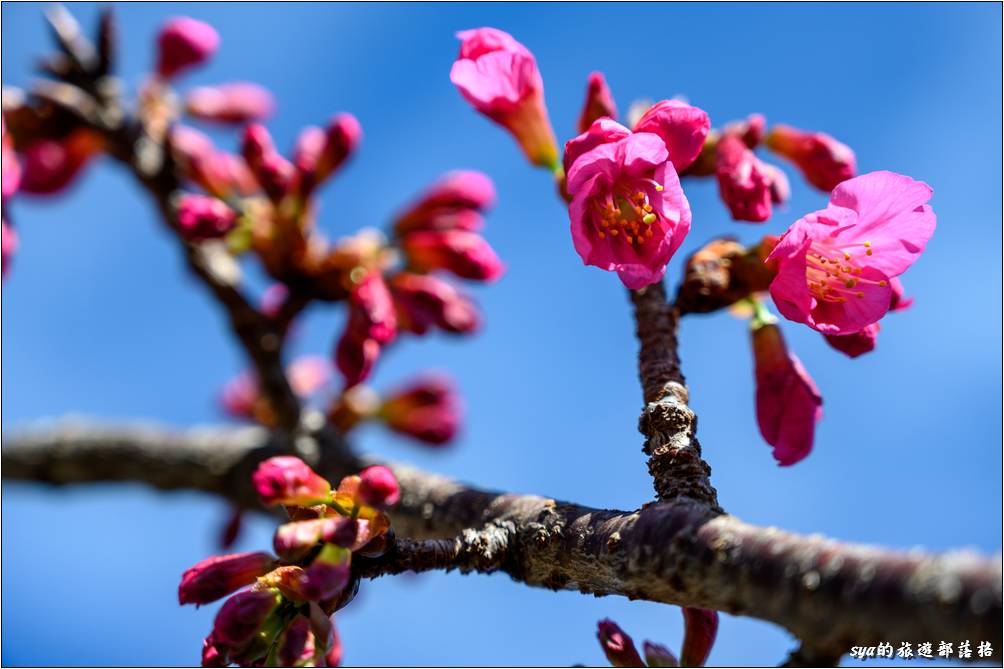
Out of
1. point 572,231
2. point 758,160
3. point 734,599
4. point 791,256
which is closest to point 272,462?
point 572,231

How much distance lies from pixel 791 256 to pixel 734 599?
2.51 feet

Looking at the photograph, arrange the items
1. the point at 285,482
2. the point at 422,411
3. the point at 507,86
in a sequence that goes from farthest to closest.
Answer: the point at 422,411 → the point at 507,86 → the point at 285,482

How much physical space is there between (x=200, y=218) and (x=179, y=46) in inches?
34.4

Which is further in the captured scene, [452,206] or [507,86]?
[452,206]

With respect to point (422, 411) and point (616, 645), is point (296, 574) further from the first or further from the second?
point (422, 411)

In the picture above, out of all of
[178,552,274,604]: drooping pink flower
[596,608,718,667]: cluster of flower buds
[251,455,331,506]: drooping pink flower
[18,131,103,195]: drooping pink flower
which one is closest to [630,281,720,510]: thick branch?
[596,608,718,667]: cluster of flower buds

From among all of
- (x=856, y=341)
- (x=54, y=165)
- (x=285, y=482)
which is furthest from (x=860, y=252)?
(x=54, y=165)

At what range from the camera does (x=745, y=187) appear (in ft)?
7.09

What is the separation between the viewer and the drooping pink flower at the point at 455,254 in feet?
10.4

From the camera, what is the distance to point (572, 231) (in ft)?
6.38

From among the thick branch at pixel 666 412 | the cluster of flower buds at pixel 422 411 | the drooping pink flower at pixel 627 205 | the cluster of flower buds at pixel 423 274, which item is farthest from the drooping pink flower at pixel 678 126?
the cluster of flower buds at pixel 422 411

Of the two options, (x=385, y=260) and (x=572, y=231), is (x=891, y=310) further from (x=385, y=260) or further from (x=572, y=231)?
(x=385, y=260)

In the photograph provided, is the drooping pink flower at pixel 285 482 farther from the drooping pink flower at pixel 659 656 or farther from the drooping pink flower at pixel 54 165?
the drooping pink flower at pixel 54 165

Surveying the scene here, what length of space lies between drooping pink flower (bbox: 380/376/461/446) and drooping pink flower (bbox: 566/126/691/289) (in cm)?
207
